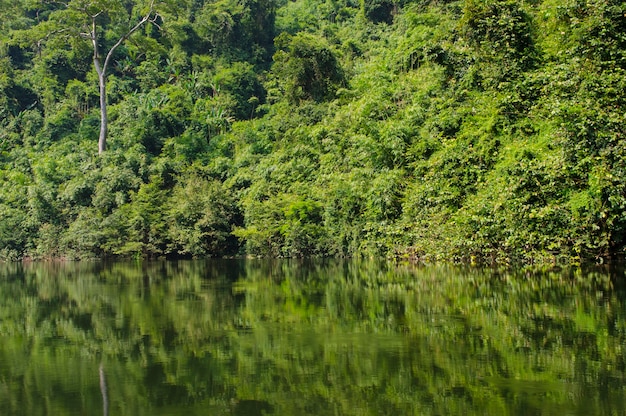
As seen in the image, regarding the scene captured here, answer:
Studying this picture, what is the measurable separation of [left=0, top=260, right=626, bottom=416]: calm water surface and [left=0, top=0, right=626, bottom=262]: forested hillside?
14.4ft

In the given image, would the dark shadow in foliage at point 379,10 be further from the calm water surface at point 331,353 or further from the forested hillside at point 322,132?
the calm water surface at point 331,353

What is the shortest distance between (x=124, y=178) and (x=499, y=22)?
19.1m

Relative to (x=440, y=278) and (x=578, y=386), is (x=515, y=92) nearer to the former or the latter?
(x=440, y=278)

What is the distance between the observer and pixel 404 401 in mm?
4082

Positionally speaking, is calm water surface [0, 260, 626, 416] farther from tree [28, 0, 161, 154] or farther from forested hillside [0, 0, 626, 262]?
tree [28, 0, 161, 154]

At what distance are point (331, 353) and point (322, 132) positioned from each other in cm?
2196

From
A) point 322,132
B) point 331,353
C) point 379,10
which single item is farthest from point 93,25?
point 331,353

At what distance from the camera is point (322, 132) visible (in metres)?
27.1

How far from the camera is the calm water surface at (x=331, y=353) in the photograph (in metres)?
4.16

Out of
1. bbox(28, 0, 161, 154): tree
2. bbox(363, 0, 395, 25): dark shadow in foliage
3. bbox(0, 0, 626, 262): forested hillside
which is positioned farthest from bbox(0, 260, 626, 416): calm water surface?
bbox(363, 0, 395, 25): dark shadow in foliage

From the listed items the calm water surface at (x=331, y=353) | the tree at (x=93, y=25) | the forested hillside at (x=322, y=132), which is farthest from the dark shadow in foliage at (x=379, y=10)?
the calm water surface at (x=331, y=353)

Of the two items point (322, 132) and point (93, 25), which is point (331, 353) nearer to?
point (322, 132)

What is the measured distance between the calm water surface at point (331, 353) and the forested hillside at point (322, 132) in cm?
438

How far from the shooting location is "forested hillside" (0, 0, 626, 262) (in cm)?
1364
